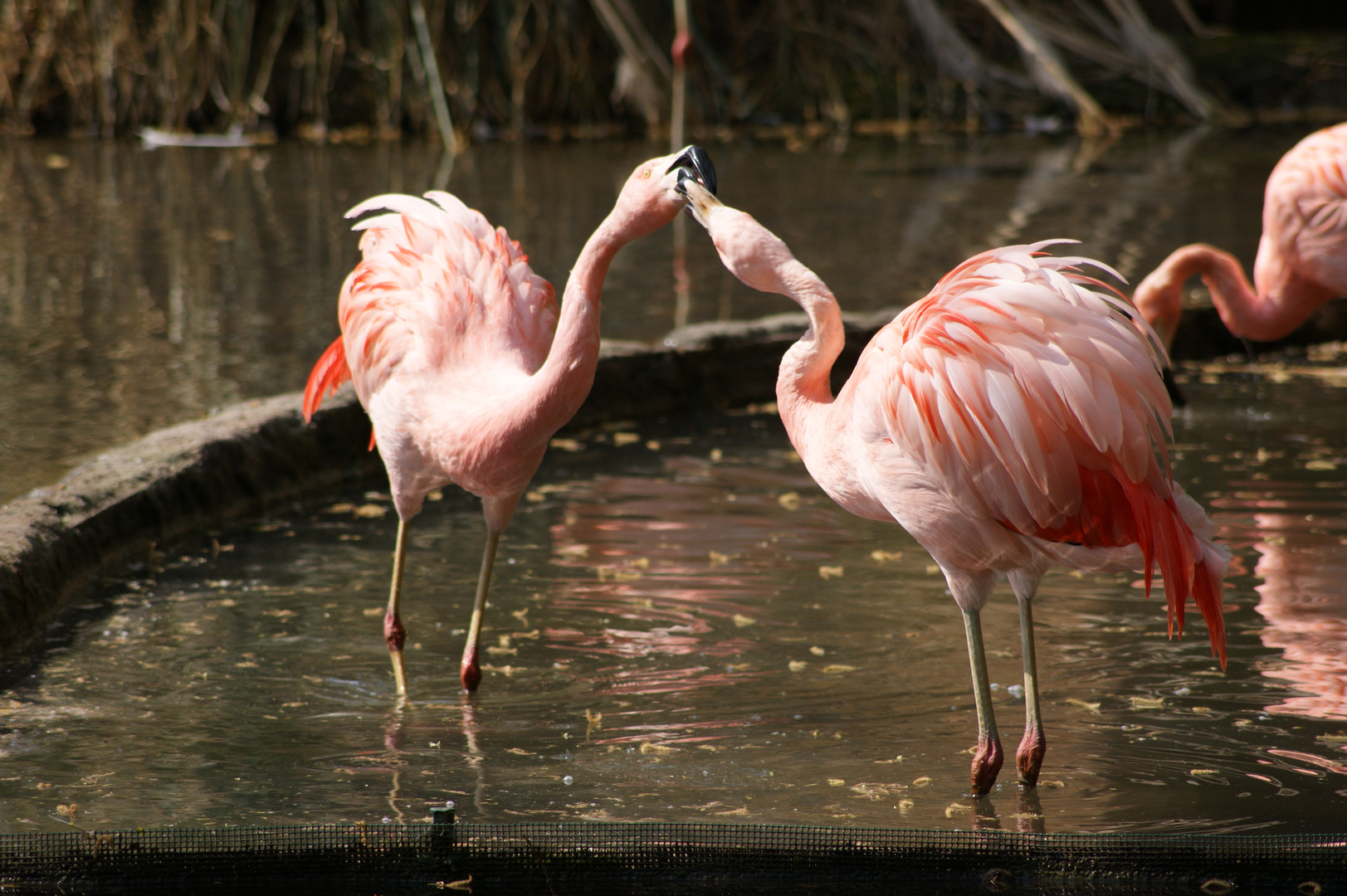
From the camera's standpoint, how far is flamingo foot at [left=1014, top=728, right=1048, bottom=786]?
2836 mm

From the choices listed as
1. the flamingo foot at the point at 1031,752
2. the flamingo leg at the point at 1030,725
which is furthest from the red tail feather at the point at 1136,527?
the flamingo foot at the point at 1031,752

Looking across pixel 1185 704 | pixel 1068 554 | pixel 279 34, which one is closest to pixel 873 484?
pixel 1068 554

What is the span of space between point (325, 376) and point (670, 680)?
1414 millimetres

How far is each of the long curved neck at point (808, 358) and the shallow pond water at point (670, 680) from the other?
74 cm

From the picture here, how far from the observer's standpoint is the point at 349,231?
9438 mm

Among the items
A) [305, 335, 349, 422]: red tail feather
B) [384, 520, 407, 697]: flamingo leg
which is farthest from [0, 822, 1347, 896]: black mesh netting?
[305, 335, 349, 422]: red tail feather

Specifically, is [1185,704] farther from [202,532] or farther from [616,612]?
[202,532]

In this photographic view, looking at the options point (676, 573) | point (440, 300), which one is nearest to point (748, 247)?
point (440, 300)

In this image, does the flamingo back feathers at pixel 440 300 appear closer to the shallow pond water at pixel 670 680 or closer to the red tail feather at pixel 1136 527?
the shallow pond water at pixel 670 680

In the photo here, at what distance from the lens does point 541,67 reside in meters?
14.7

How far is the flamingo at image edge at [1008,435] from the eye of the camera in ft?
8.66

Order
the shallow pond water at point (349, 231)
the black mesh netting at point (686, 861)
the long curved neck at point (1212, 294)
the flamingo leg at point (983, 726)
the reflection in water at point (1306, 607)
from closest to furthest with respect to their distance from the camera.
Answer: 1. the black mesh netting at point (686, 861)
2. the flamingo leg at point (983, 726)
3. the reflection in water at point (1306, 607)
4. the long curved neck at point (1212, 294)
5. the shallow pond water at point (349, 231)

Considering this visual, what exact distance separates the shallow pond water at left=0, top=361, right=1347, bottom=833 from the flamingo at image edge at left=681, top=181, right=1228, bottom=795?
364mm

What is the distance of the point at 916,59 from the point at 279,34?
6.82 m
